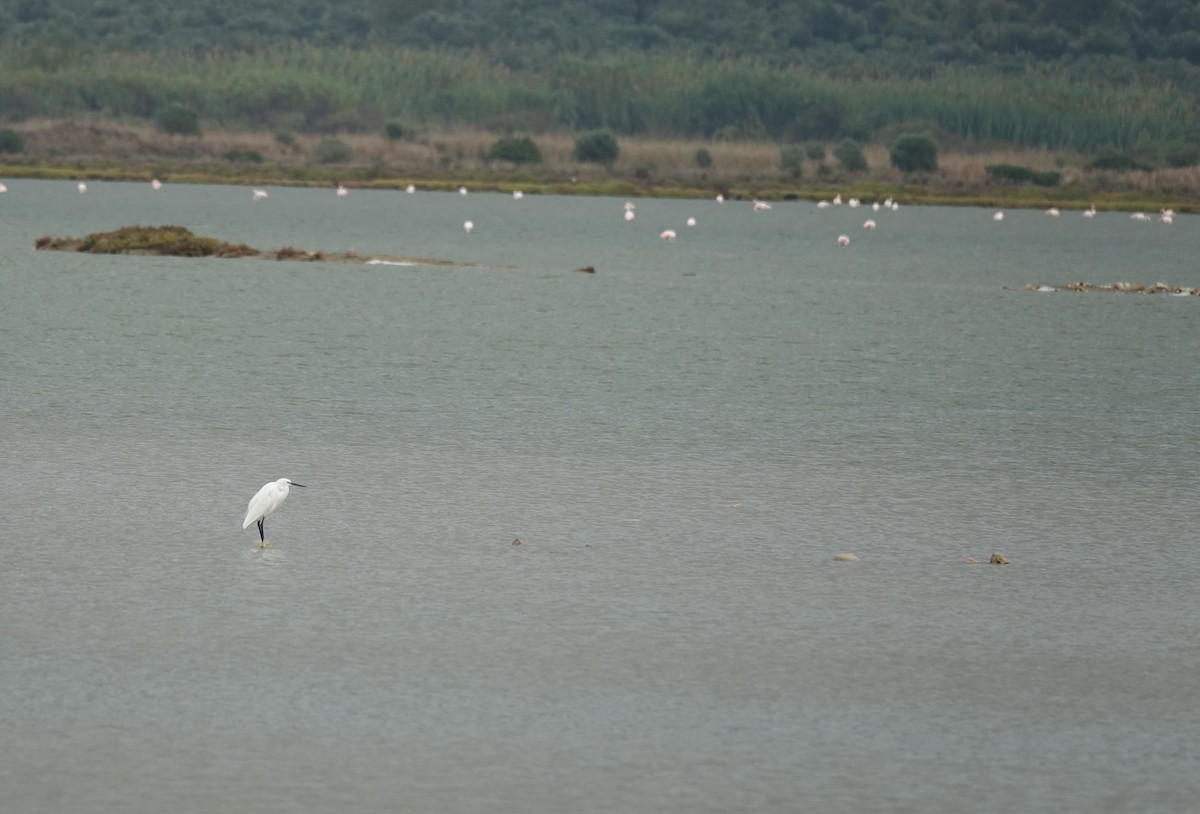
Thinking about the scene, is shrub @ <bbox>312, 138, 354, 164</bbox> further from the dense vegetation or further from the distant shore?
the dense vegetation

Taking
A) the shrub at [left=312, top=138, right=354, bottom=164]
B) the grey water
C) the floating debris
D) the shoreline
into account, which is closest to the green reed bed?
the shrub at [left=312, top=138, right=354, bottom=164]

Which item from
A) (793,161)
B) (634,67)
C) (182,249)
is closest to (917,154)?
(793,161)

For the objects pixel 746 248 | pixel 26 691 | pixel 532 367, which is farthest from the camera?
pixel 746 248

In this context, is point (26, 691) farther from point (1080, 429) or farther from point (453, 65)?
point (453, 65)

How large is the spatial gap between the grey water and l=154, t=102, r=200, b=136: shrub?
83.4 metres

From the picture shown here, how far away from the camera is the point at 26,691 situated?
8.28 m

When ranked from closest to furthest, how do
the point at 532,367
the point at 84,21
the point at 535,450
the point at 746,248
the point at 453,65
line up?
the point at 535,450, the point at 532,367, the point at 746,248, the point at 453,65, the point at 84,21

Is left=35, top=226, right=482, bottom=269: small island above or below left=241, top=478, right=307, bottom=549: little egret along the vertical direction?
below

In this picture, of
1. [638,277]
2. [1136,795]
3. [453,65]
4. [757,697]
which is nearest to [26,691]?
[757,697]

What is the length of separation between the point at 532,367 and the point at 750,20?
492 feet

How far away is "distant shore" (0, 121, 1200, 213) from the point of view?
8731cm

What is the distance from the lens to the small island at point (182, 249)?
3716cm

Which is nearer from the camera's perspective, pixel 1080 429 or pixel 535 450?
pixel 535 450

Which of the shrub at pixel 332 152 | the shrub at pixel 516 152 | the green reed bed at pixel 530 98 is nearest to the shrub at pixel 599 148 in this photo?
the shrub at pixel 516 152
